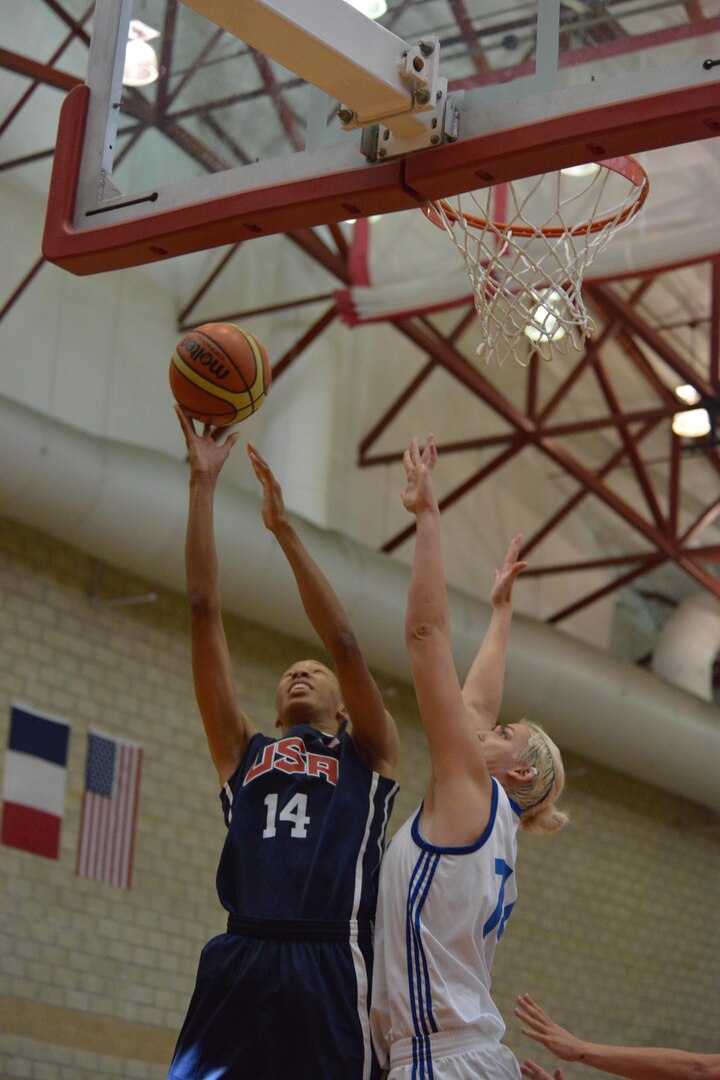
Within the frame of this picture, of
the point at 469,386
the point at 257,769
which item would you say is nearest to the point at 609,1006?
the point at 469,386

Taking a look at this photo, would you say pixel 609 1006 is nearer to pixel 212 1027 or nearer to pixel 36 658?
pixel 36 658

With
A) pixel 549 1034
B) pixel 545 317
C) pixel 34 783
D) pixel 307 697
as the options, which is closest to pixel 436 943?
pixel 549 1034

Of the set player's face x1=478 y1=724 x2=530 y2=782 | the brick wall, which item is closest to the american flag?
the brick wall

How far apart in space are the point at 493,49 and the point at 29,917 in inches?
290

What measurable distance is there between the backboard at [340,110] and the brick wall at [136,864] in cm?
582

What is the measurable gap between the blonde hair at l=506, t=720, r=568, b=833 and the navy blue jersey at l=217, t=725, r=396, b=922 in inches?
16.7

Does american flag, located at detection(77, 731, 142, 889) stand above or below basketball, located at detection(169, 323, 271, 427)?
below

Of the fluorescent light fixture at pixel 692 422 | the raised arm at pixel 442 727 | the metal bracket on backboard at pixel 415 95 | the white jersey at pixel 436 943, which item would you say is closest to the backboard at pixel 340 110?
the metal bracket on backboard at pixel 415 95

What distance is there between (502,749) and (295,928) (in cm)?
84

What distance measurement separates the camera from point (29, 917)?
10.2 meters

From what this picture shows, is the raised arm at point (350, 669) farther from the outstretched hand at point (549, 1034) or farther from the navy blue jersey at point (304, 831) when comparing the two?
the outstretched hand at point (549, 1034)

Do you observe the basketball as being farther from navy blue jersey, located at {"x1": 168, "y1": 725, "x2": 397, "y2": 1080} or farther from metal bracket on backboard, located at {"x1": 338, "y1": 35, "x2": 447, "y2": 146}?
navy blue jersey, located at {"x1": 168, "y1": 725, "x2": 397, "y2": 1080}

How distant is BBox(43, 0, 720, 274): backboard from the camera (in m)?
4.38

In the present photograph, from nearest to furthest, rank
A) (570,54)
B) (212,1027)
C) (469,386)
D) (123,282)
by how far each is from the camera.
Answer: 1. (212,1027)
2. (570,54)
3. (123,282)
4. (469,386)
